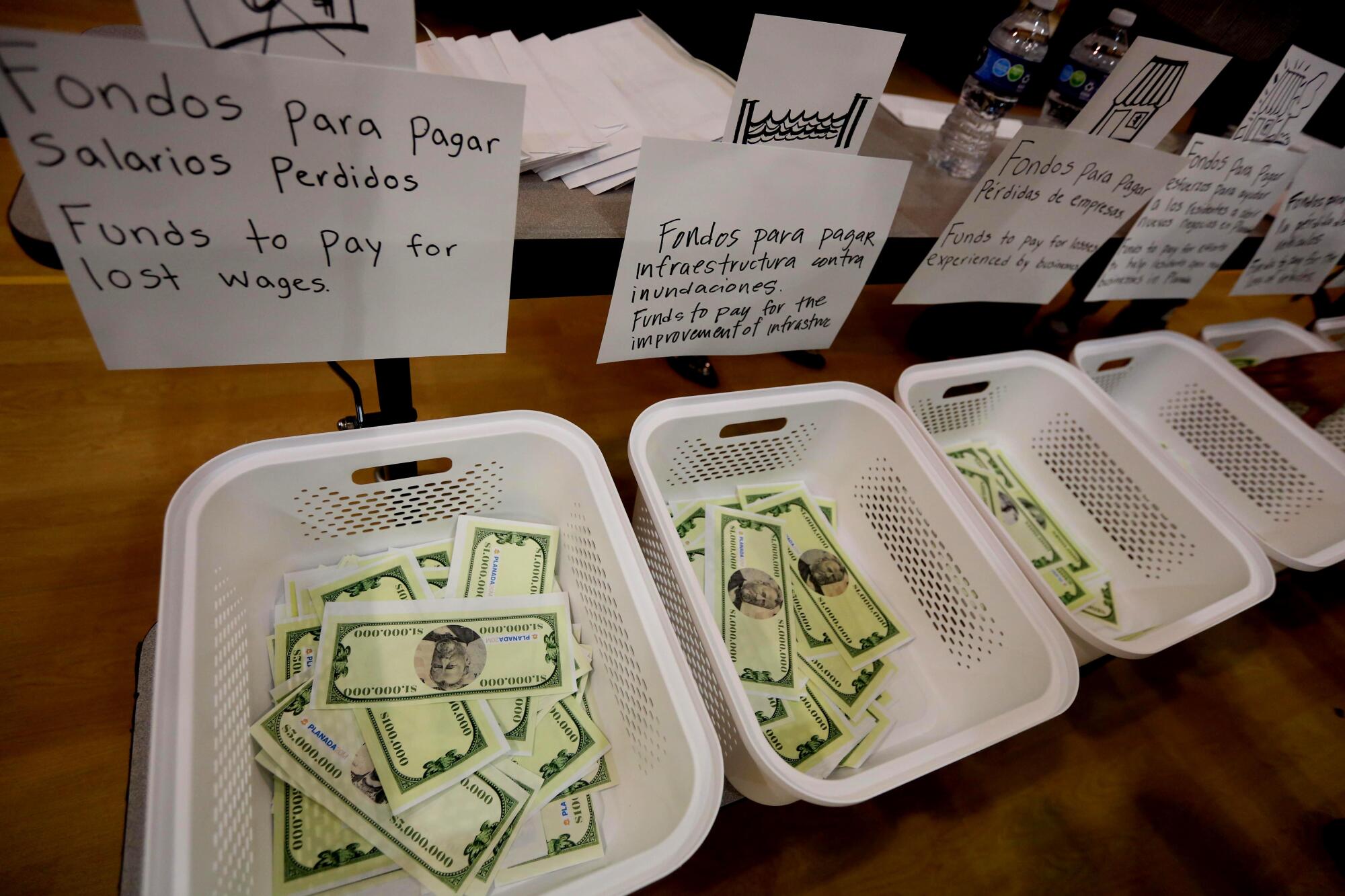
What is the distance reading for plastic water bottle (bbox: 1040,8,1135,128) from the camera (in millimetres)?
812

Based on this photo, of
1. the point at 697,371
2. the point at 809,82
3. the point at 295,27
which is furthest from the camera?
the point at 697,371

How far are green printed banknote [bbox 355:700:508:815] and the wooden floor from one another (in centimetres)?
29

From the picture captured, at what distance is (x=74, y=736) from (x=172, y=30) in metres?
0.76

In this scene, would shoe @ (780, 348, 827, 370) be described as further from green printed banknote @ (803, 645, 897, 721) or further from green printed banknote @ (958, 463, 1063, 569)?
green printed banknote @ (803, 645, 897, 721)

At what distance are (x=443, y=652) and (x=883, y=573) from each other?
58 centimetres

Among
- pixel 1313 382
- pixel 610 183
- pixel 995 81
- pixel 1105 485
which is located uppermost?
pixel 995 81

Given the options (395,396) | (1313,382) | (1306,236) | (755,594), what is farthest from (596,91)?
(1313,382)

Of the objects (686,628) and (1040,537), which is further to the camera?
(1040,537)

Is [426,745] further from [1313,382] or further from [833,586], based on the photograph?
[1313,382]

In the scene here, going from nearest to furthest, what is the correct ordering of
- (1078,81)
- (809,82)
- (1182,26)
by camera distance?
(809,82)
(1078,81)
(1182,26)

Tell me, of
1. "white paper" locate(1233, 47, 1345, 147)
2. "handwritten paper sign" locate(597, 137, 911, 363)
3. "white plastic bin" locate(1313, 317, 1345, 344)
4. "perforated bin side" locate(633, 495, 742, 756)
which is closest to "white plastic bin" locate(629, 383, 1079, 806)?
"perforated bin side" locate(633, 495, 742, 756)

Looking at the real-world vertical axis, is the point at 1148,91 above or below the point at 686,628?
above

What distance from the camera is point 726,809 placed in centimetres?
80

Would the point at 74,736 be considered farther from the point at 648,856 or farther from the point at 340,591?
the point at 648,856
